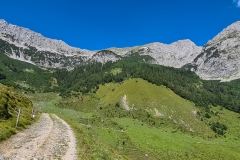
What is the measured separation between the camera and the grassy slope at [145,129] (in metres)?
45.5

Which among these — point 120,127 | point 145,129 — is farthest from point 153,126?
point 120,127

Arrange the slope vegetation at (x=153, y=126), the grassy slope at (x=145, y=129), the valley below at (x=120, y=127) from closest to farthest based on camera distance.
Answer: the valley below at (x=120, y=127) < the grassy slope at (x=145, y=129) < the slope vegetation at (x=153, y=126)

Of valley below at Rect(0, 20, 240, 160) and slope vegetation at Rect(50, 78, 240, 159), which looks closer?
valley below at Rect(0, 20, 240, 160)

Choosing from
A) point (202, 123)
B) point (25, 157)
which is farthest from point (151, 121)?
point (25, 157)

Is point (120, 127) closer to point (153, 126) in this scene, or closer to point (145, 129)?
point (145, 129)

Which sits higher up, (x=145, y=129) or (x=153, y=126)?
(x=153, y=126)

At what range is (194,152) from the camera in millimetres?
53281

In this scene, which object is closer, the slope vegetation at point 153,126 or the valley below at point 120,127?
the valley below at point 120,127

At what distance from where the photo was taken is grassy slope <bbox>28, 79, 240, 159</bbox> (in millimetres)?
45459

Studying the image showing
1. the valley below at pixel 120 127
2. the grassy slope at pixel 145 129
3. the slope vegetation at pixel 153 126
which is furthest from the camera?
the slope vegetation at pixel 153 126

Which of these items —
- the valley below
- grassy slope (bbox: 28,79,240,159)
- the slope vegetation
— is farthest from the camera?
the slope vegetation

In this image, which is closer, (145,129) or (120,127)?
(120,127)

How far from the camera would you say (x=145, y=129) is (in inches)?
2926

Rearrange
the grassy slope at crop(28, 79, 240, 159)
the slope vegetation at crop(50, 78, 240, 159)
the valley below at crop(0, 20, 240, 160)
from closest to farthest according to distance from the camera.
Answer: the valley below at crop(0, 20, 240, 160) → the grassy slope at crop(28, 79, 240, 159) → the slope vegetation at crop(50, 78, 240, 159)
